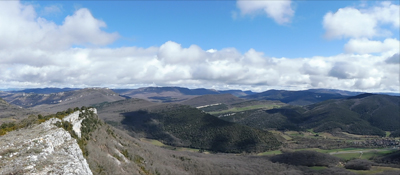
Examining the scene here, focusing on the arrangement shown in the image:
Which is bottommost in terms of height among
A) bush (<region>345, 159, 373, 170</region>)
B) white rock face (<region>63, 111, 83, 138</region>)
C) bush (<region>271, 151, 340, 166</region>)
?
bush (<region>271, 151, 340, 166</region>)

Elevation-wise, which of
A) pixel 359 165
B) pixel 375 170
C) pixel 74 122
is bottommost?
pixel 375 170

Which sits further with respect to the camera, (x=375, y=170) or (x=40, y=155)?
(x=375, y=170)

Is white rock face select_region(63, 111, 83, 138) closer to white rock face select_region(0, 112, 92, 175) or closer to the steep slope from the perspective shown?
the steep slope

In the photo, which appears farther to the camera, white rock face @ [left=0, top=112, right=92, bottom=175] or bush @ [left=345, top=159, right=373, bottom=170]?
bush @ [left=345, top=159, right=373, bottom=170]

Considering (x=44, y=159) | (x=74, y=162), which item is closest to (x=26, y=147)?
(x=44, y=159)

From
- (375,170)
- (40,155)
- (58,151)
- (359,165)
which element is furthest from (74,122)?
(359,165)

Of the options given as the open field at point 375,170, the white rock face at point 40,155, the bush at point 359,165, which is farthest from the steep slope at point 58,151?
the bush at point 359,165

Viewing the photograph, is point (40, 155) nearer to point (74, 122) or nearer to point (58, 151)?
point (58, 151)

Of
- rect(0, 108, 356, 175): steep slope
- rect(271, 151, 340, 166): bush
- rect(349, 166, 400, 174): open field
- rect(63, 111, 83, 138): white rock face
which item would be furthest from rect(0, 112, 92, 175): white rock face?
rect(349, 166, 400, 174): open field
